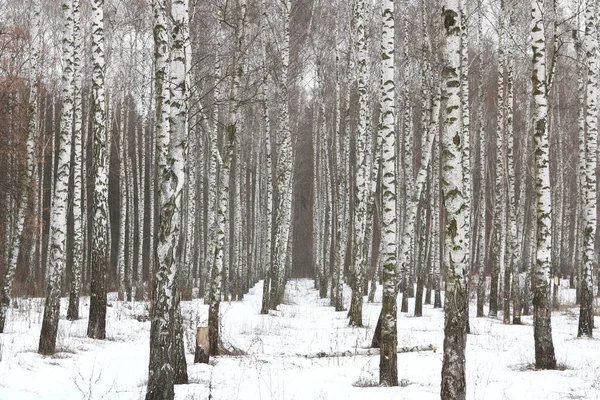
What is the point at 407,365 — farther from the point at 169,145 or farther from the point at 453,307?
the point at 169,145

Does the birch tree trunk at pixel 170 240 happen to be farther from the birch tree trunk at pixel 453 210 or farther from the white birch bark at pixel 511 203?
the white birch bark at pixel 511 203

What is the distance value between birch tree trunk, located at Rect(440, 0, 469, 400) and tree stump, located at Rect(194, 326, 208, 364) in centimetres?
424

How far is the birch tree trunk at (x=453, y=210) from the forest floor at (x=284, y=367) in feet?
4.03

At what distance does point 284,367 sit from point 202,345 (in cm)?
138

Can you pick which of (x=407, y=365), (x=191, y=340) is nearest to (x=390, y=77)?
(x=407, y=365)

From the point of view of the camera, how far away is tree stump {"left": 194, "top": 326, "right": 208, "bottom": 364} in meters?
8.85

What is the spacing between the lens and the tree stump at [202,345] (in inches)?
348

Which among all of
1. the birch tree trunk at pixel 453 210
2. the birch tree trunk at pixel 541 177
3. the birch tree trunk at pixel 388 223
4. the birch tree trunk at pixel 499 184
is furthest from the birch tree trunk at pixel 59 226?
the birch tree trunk at pixel 499 184

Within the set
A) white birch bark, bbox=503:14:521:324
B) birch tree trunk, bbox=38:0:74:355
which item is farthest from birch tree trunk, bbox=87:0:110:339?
white birch bark, bbox=503:14:521:324

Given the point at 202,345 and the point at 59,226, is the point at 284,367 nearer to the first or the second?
the point at 202,345

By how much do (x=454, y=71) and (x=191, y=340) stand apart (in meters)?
7.74

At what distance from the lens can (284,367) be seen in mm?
9055

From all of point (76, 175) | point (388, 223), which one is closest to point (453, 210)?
point (388, 223)

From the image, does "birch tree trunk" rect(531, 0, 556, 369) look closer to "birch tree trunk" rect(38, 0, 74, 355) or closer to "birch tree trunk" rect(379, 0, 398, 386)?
"birch tree trunk" rect(379, 0, 398, 386)
